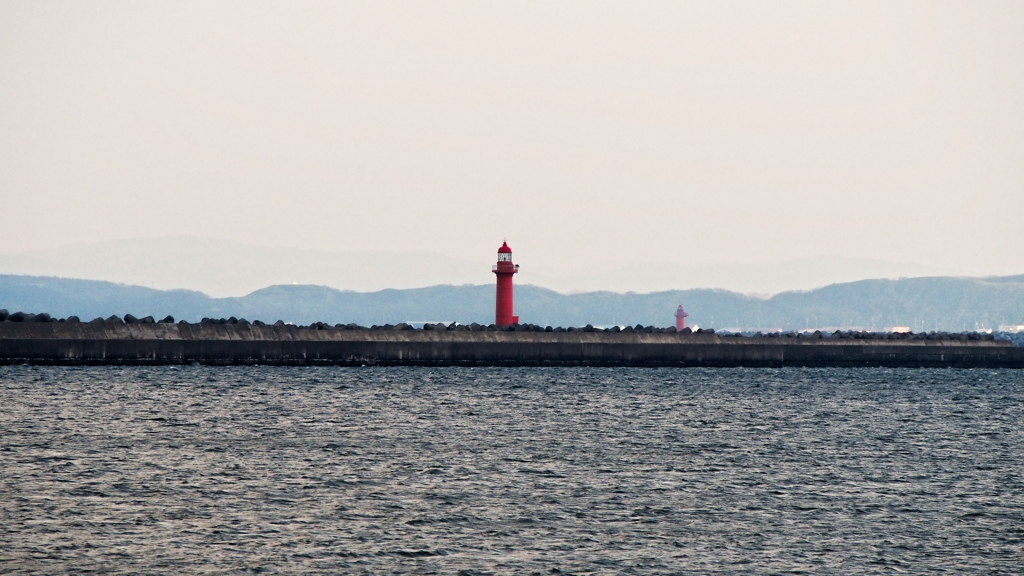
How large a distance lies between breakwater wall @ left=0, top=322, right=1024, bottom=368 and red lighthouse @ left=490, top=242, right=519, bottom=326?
1.15m

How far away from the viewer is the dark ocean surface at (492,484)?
17469 mm

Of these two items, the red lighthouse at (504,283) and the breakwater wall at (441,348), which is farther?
the red lighthouse at (504,283)

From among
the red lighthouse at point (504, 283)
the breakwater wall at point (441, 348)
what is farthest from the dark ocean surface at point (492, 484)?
the red lighthouse at point (504, 283)

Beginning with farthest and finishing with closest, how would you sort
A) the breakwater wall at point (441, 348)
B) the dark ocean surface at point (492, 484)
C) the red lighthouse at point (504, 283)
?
the red lighthouse at point (504, 283), the breakwater wall at point (441, 348), the dark ocean surface at point (492, 484)

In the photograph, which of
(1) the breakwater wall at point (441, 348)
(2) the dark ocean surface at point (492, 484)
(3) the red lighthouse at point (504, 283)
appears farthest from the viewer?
(3) the red lighthouse at point (504, 283)

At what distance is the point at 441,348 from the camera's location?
215 feet

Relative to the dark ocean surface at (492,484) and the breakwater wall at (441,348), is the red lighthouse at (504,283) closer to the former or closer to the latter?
the breakwater wall at (441,348)

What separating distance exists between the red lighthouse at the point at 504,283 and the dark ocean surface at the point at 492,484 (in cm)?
2024

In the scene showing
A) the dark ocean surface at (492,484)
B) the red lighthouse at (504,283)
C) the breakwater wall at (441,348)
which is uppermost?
the red lighthouse at (504,283)

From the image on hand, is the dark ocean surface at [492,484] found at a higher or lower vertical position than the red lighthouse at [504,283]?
lower

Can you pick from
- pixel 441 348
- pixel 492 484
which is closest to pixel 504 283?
pixel 441 348

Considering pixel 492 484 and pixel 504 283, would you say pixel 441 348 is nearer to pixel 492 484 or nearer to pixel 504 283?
pixel 504 283

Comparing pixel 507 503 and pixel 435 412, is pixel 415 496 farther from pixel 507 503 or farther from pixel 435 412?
pixel 435 412

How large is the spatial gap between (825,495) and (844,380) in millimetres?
44488
